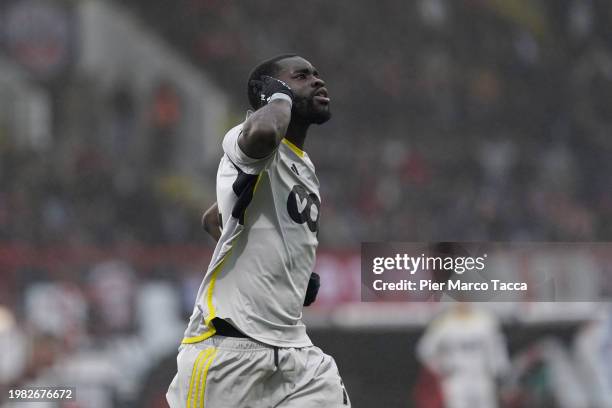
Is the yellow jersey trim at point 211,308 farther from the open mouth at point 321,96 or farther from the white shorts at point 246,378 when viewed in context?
the open mouth at point 321,96

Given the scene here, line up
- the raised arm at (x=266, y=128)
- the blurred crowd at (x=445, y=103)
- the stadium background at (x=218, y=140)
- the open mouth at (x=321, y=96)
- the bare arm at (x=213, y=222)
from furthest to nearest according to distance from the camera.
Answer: the blurred crowd at (x=445, y=103) < the stadium background at (x=218, y=140) < the bare arm at (x=213, y=222) < the open mouth at (x=321, y=96) < the raised arm at (x=266, y=128)

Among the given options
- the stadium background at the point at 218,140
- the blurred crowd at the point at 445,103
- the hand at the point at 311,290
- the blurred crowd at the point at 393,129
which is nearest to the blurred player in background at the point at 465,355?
the stadium background at the point at 218,140

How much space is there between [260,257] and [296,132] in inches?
16.9

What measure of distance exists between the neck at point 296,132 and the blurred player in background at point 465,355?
204 inches

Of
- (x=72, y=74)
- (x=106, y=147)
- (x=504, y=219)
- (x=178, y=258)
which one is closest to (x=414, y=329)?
(x=178, y=258)

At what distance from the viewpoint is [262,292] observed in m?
3.33

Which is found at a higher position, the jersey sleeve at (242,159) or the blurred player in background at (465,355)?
the blurred player in background at (465,355)

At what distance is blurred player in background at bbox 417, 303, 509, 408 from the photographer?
8484 mm

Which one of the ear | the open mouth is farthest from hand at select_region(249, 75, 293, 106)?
the open mouth

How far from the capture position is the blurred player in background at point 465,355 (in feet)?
27.8

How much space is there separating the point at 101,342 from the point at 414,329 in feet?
8.30

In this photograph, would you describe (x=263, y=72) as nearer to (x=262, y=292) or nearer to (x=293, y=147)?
(x=293, y=147)

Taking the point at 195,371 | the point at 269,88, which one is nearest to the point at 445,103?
the point at 269,88

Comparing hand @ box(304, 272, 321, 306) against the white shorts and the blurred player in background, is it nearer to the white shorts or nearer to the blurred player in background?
the white shorts
